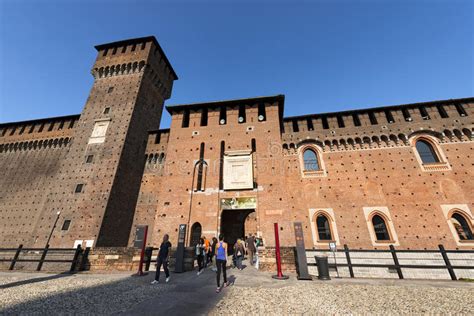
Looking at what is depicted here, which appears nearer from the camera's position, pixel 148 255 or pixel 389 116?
pixel 148 255

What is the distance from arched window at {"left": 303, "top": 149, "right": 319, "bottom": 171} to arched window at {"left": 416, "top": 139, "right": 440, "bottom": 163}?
823cm

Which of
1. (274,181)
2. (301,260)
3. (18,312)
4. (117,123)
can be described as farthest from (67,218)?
(301,260)

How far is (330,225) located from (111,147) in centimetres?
2093

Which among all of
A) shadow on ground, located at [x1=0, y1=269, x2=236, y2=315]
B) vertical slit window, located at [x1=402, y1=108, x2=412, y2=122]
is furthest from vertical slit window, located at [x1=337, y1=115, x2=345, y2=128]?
shadow on ground, located at [x1=0, y1=269, x2=236, y2=315]

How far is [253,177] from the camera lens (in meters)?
16.4

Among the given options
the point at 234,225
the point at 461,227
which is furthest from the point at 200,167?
the point at 461,227

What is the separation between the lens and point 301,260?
7938 mm

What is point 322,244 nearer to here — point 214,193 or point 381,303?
point 214,193

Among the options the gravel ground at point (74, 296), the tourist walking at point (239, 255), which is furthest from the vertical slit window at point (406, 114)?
the gravel ground at point (74, 296)

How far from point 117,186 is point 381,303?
19516 mm

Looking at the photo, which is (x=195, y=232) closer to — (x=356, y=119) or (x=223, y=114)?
(x=223, y=114)

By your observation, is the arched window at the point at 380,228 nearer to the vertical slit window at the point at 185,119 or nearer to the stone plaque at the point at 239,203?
the stone plaque at the point at 239,203

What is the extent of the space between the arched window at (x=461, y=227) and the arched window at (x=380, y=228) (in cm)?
441

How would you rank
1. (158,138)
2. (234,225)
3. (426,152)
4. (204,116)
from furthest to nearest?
(158,138)
(204,116)
(234,225)
(426,152)
